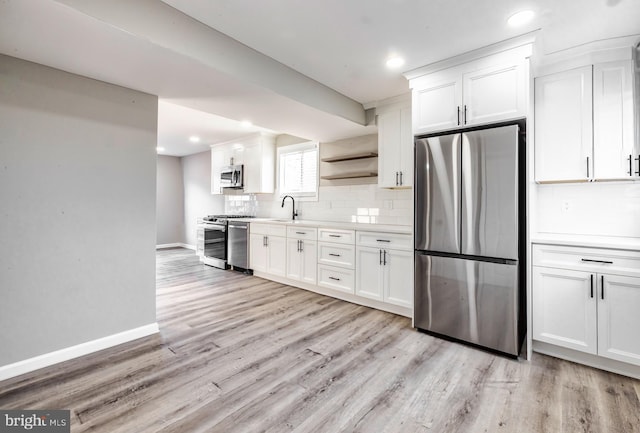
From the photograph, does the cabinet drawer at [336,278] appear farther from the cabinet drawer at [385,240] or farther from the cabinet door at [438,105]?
the cabinet door at [438,105]

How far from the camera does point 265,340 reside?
2.63 m

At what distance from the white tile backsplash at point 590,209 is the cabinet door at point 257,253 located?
3.66 meters

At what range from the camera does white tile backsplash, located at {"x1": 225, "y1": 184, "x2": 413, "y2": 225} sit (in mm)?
3941

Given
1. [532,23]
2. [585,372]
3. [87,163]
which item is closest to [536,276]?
[585,372]

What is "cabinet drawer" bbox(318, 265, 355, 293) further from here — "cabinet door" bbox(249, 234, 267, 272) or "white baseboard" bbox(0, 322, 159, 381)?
"white baseboard" bbox(0, 322, 159, 381)

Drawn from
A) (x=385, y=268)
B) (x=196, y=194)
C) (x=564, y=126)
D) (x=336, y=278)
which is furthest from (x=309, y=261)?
(x=196, y=194)

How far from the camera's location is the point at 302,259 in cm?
422

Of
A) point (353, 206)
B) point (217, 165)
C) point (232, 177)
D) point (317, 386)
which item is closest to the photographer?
point (317, 386)

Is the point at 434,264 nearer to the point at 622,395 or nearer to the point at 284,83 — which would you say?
the point at 622,395

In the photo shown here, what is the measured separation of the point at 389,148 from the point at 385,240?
3.76 feet

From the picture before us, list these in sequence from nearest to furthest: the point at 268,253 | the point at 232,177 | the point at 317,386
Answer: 1. the point at 317,386
2. the point at 268,253
3. the point at 232,177

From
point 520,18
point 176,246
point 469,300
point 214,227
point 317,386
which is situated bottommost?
point 317,386

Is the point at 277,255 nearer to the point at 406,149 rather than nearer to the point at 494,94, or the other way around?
the point at 406,149

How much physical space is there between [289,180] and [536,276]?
13.3 feet
